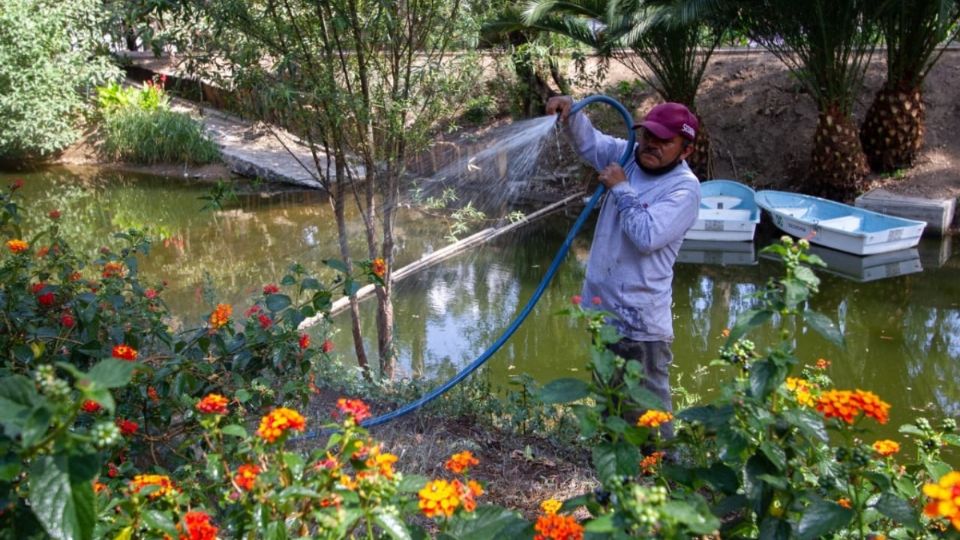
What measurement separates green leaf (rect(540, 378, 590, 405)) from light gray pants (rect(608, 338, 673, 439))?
1342 mm

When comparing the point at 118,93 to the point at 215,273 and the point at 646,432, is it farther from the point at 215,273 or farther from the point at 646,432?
the point at 646,432

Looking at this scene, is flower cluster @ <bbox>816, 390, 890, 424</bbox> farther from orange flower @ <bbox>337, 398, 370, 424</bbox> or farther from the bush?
the bush

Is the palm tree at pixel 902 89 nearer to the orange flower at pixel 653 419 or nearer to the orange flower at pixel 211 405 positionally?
the orange flower at pixel 653 419

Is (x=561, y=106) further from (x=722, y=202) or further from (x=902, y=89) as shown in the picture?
(x=902, y=89)

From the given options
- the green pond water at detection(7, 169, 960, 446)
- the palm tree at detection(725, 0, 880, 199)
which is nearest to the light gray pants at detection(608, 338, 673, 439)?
the green pond water at detection(7, 169, 960, 446)

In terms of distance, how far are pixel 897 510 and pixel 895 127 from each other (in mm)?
10757

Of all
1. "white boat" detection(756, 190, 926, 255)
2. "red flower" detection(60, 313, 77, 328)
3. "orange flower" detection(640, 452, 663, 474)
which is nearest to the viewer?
"orange flower" detection(640, 452, 663, 474)

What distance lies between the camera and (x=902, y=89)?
10930mm

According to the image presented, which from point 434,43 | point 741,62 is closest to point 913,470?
point 434,43

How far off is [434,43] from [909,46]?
845 cm

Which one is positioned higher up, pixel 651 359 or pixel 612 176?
pixel 612 176

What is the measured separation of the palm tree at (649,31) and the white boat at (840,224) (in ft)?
4.77

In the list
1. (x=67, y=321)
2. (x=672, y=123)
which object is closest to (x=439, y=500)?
(x=67, y=321)

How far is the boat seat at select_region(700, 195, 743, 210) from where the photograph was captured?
10258 mm
